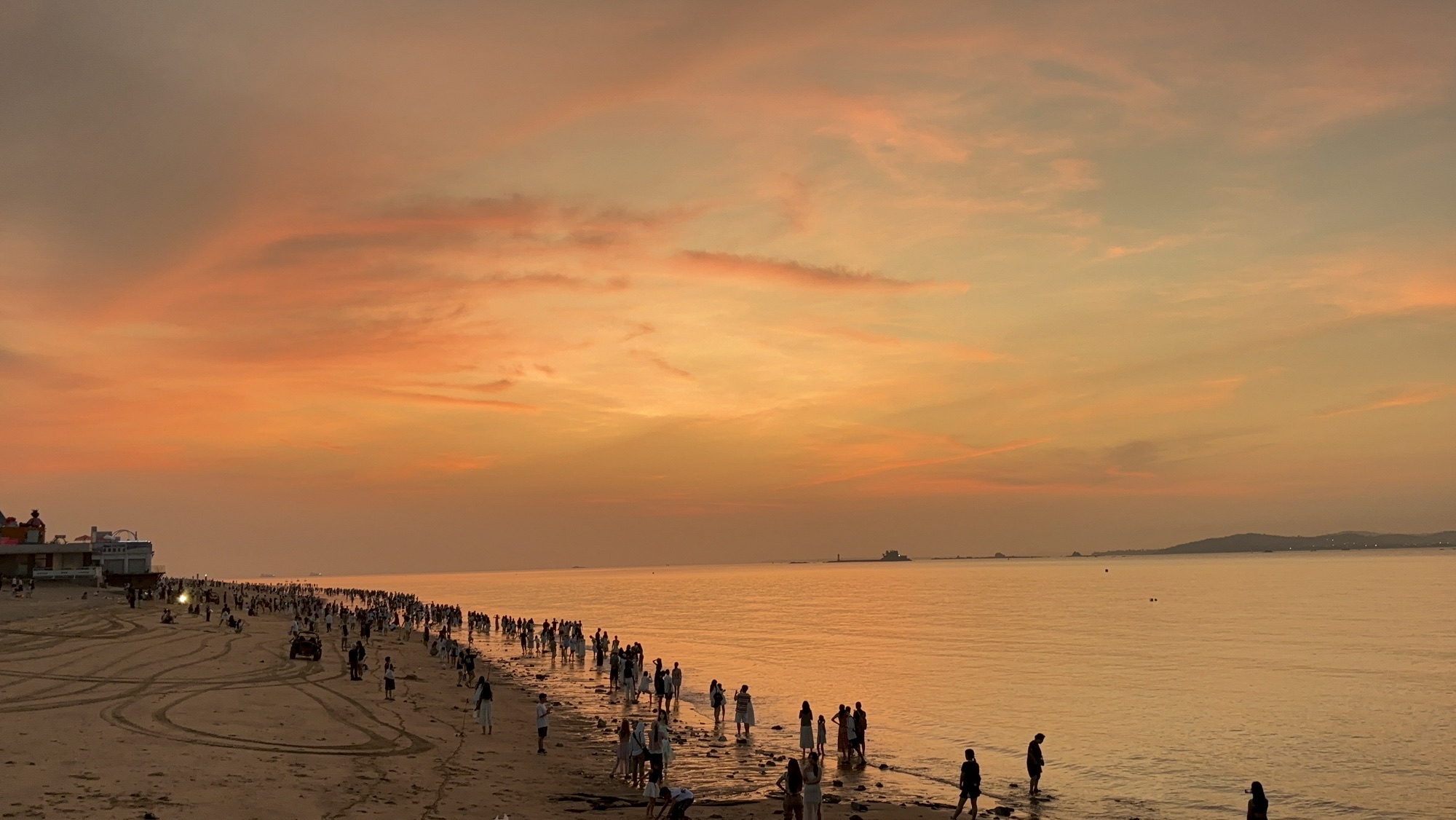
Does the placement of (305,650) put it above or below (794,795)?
below

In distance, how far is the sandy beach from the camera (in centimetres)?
1775

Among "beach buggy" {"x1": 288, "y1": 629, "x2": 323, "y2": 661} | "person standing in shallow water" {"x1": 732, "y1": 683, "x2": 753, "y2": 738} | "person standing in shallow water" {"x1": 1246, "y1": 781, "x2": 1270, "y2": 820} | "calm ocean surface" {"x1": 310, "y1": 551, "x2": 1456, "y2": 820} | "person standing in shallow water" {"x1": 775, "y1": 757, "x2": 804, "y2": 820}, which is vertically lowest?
"calm ocean surface" {"x1": 310, "y1": 551, "x2": 1456, "y2": 820}

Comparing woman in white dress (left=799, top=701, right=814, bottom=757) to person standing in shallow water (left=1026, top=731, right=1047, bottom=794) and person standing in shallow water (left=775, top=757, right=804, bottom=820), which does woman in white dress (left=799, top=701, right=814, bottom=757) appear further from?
person standing in shallow water (left=775, top=757, right=804, bottom=820)

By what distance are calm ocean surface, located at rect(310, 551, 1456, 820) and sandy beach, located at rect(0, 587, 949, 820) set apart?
307 inches

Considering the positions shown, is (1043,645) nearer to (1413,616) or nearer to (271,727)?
(1413,616)

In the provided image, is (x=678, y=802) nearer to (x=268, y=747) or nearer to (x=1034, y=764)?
(x=268, y=747)

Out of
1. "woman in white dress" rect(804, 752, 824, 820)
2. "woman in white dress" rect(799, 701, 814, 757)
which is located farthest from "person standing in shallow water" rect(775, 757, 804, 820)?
"woman in white dress" rect(799, 701, 814, 757)

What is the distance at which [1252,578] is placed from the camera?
19625 cm

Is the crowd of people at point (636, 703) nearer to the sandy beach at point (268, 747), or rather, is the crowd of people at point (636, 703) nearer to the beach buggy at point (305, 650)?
the sandy beach at point (268, 747)

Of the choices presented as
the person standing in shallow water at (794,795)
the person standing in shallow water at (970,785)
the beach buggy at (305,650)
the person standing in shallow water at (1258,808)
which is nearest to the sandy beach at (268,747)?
the person standing in shallow water at (970,785)

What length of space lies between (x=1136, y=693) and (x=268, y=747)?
1628 inches

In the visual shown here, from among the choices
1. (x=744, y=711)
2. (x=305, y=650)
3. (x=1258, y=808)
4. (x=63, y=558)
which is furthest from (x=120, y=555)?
(x=1258, y=808)

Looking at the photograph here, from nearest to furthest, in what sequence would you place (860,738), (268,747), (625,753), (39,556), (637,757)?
(268,747) < (637,757) < (625,753) < (860,738) < (39,556)

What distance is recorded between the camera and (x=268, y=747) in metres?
22.6
